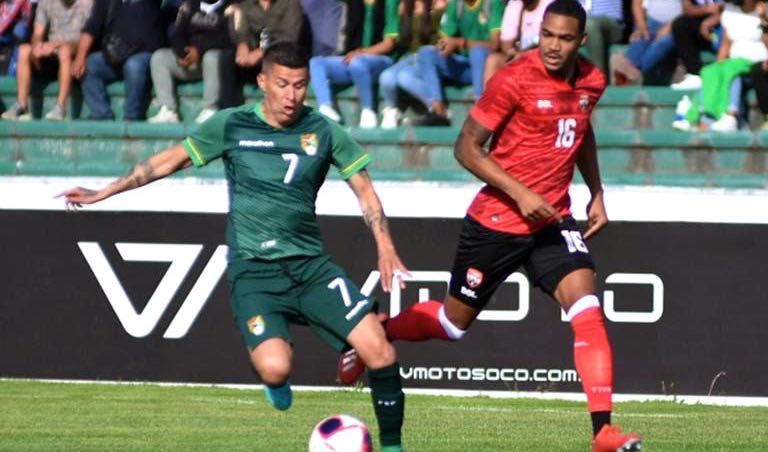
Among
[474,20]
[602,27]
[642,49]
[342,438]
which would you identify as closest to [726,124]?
[642,49]

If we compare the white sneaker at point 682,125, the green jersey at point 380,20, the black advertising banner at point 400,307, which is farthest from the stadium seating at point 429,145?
the black advertising banner at point 400,307

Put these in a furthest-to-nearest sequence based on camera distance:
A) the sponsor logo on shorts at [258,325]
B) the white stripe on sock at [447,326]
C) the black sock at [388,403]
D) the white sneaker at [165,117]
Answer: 1. the white sneaker at [165,117]
2. the white stripe on sock at [447,326]
3. the sponsor logo on shorts at [258,325]
4. the black sock at [388,403]

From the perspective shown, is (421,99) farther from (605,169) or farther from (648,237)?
(648,237)

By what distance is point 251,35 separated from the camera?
52.6ft

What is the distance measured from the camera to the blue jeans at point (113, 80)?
54.1ft

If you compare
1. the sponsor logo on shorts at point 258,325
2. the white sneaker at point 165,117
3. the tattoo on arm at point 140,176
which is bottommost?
the white sneaker at point 165,117

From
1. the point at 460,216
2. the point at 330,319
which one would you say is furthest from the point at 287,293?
the point at 460,216

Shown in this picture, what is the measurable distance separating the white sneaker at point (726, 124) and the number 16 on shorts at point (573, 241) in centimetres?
656

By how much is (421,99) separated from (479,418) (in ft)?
17.1

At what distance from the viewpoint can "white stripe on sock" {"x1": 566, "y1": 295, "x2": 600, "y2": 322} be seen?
8422 mm

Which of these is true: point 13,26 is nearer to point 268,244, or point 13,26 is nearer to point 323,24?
point 323,24

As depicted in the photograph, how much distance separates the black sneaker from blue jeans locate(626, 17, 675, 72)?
1.87m

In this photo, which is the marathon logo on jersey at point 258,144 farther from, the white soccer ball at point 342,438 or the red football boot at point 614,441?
the red football boot at point 614,441

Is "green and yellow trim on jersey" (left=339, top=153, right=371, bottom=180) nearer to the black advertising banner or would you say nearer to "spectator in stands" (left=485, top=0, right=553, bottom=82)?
the black advertising banner
